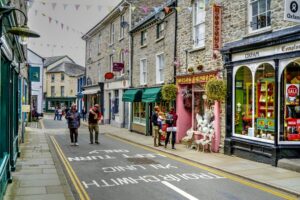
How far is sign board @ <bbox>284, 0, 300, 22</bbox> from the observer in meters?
8.62

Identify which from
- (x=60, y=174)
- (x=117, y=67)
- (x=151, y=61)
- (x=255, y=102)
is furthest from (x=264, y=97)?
(x=117, y=67)

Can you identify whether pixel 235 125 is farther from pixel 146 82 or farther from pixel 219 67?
pixel 146 82

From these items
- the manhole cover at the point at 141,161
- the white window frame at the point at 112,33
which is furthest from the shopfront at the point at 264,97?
the white window frame at the point at 112,33

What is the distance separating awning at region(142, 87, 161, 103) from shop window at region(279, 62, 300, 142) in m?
9.52

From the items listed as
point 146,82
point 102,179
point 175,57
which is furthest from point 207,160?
point 146,82

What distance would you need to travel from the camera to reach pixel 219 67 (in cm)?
1519

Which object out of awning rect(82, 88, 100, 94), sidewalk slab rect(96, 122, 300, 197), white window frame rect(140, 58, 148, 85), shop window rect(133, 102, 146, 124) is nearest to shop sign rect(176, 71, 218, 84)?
sidewalk slab rect(96, 122, 300, 197)

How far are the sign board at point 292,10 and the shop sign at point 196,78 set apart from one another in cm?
647

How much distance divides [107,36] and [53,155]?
22718 millimetres

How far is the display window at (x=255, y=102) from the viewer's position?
12.8 metres

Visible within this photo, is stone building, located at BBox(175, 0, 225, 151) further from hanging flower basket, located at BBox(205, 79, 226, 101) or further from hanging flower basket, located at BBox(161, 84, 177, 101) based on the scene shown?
hanging flower basket, located at BBox(205, 79, 226, 101)

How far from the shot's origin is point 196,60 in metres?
17.2

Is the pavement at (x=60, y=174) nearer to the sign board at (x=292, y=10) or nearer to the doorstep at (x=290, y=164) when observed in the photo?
the doorstep at (x=290, y=164)

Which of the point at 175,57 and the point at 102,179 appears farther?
the point at 175,57
